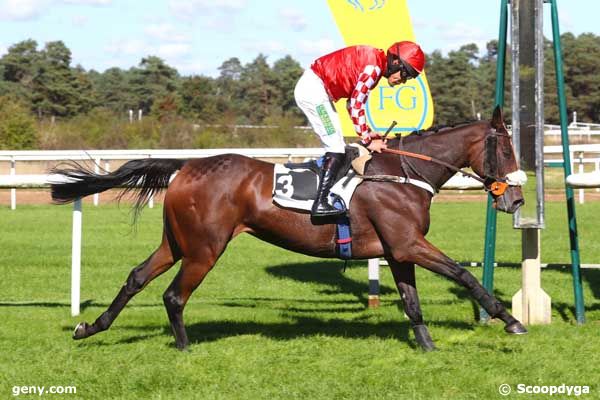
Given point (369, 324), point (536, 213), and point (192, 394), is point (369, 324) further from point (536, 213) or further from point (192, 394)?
point (192, 394)

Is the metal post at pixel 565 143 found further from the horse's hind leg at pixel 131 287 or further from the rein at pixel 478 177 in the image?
the horse's hind leg at pixel 131 287

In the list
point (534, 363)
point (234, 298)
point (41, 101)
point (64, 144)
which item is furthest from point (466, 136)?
point (41, 101)

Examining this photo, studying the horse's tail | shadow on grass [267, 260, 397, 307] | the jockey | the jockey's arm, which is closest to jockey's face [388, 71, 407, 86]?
the jockey

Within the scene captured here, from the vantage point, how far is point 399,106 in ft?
31.8

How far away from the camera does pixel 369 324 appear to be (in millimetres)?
7270

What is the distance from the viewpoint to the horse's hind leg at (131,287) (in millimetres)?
6410

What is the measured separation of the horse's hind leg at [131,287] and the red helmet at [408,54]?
218 cm

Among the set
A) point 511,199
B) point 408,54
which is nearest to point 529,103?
point 511,199

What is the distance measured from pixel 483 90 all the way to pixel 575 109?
20.7 feet

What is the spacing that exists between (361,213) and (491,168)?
985 millimetres

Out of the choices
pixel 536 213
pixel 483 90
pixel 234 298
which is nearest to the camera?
pixel 536 213

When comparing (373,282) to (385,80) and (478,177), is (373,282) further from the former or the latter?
(385,80)

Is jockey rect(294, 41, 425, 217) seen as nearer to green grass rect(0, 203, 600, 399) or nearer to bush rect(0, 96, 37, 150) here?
green grass rect(0, 203, 600, 399)

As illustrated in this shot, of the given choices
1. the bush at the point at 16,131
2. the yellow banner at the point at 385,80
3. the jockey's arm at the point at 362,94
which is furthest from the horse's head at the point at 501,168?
the bush at the point at 16,131
